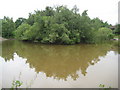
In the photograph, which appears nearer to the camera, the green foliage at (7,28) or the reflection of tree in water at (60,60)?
the reflection of tree in water at (60,60)

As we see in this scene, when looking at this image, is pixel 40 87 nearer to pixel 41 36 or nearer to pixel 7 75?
pixel 7 75

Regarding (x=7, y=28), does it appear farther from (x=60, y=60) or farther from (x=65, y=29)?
(x=60, y=60)

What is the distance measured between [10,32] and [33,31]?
32.5 ft

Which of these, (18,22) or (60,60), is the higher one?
(18,22)

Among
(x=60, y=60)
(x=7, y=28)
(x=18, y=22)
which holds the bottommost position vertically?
(x=60, y=60)

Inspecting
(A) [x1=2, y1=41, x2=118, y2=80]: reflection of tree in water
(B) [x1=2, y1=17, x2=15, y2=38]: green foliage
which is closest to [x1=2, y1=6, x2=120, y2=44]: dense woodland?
(A) [x1=2, y1=41, x2=118, y2=80]: reflection of tree in water

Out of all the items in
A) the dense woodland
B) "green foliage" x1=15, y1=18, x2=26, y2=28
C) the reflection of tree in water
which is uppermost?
"green foliage" x1=15, y1=18, x2=26, y2=28

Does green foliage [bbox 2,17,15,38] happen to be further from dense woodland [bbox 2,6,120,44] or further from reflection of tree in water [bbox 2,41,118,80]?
reflection of tree in water [bbox 2,41,118,80]

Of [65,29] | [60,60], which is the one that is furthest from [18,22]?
[60,60]

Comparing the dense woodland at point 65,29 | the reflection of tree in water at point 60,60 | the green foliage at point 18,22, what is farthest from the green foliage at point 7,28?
the reflection of tree in water at point 60,60

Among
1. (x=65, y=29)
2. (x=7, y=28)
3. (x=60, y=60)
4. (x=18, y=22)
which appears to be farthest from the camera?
(x=18, y=22)

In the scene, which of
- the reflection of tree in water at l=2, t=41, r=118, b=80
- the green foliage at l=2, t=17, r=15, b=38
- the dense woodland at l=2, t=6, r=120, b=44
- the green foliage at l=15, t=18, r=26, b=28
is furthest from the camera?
the green foliage at l=15, t=18, r=26, b=28

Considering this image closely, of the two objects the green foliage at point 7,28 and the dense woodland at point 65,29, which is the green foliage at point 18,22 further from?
the dense woodland at point 65,29

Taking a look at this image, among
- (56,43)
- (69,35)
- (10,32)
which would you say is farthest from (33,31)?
(10,32)
